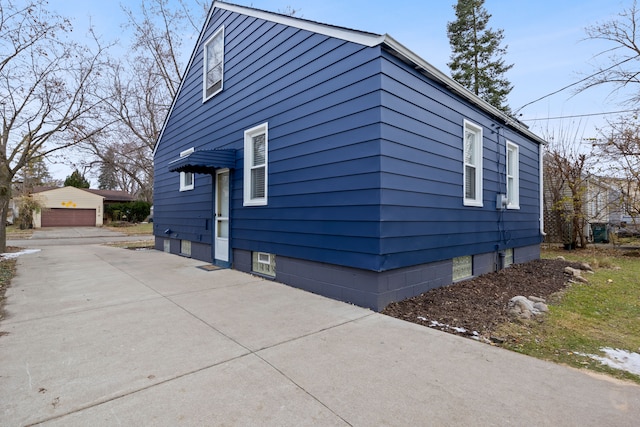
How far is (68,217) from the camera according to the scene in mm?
29422

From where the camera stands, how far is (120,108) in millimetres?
21266

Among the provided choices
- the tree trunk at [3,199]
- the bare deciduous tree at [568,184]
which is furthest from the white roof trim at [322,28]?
the bare deciduous tree at [568,184]

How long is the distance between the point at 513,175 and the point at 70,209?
3603cm

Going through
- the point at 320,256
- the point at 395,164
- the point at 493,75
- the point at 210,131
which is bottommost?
the point at 320,256

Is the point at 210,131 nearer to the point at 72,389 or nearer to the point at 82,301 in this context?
the point at 82,301

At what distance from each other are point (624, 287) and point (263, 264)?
259 inches

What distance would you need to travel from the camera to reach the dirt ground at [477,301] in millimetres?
3506

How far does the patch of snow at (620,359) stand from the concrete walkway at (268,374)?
372 mm

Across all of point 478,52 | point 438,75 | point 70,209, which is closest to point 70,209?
point 70,209

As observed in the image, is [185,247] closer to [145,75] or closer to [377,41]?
[377,41]

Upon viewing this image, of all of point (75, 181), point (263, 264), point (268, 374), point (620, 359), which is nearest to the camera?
point (268, 374)

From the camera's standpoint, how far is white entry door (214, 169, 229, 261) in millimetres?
6922

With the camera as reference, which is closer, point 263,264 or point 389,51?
point 389,51

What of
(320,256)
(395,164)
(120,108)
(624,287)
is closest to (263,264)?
(320,256)
